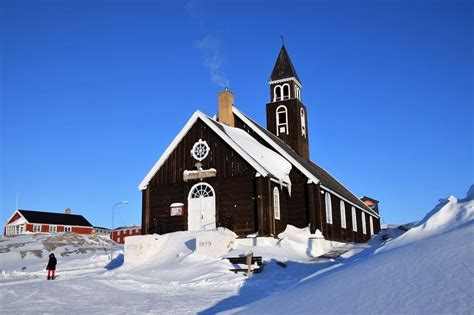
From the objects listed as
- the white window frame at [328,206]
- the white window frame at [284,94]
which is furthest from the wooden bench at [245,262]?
the white window frame at [284,94]

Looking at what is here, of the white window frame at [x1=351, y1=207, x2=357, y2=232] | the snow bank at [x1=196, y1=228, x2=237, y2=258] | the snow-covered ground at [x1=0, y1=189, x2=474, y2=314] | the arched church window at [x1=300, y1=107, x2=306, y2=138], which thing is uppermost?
the arched church window at [x1=300, y1=107, x2=306, y2=138]

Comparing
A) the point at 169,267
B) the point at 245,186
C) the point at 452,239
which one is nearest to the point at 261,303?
the point at 452,239

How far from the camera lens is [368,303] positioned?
7.66 metres

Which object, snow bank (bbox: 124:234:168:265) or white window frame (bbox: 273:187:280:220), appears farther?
white window frame (bbox: 273:187:280:220)

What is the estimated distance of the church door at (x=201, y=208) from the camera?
2728cm

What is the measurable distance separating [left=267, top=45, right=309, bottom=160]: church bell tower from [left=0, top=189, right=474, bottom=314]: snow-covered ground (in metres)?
9.81

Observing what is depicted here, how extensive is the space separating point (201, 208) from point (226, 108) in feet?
27.6

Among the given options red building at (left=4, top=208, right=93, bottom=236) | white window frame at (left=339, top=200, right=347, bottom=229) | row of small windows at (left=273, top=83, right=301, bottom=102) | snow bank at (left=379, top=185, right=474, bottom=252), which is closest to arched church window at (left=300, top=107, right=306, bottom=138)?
row of small windows at (left=273, top=83, right=301, bottom=102)

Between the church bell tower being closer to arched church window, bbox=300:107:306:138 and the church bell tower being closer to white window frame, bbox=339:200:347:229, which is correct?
arched church window, bbox=300:107:306:138

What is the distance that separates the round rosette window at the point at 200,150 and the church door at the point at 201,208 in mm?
1634

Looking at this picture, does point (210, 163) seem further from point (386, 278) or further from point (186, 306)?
point (386, 278)

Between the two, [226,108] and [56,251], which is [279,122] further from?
[56,251]

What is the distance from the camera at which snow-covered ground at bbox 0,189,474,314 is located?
7.43m

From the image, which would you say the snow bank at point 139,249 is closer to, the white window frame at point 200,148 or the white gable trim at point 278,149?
the white window frame at point 200,148
